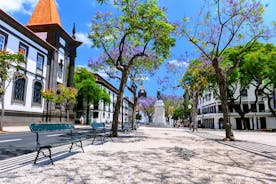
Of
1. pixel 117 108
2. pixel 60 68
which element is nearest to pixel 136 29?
pixel 117 108

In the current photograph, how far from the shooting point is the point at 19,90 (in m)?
29.3

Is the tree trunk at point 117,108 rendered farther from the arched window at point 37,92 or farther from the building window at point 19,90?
the arched window at point 37,92

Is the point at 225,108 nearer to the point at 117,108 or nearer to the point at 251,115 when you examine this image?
the point at 117,108

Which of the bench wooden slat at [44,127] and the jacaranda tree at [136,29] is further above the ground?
the jacaranda tree at [136,29]

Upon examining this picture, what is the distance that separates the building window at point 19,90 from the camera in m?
28.2

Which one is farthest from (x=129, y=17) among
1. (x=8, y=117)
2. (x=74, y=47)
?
(x=74, y=47)

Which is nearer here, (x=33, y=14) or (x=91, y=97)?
(x=33, y=14)

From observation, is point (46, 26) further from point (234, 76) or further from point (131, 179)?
point (131, 179)

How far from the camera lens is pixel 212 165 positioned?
245 inches

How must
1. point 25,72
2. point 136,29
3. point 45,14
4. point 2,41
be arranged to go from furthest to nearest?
point 45,14 → point 25,72 → point 2,41 → point 136,29

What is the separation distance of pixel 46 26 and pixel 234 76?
31.8 metres

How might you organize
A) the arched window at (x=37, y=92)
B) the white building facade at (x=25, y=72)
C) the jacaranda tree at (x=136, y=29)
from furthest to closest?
the arched window at (x=37, y=92)
the white building facade at (x=25, y=72)
the jacaranda tree at (x=136, y=29)

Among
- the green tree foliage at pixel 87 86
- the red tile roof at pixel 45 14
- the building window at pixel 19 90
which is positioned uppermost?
the red tile roof at pixel 45 14

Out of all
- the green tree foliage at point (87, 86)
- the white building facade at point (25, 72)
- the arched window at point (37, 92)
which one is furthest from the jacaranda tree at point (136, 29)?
the green tree foliage at point (87, 86)
